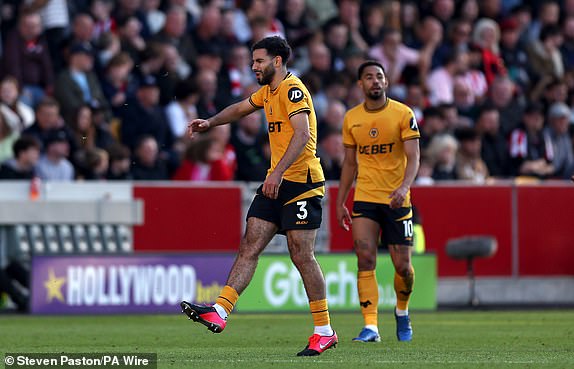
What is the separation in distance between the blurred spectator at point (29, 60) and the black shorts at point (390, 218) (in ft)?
25.8

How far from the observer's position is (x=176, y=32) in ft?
70.0

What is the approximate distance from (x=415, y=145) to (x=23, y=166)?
727 cm

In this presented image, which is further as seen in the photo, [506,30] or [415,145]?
[506,30]

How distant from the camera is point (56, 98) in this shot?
19703mm

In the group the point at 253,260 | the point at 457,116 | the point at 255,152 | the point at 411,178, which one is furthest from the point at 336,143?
the point at 253,260

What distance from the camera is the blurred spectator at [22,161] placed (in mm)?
18391

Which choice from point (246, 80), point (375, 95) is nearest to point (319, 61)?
point (246, 80)

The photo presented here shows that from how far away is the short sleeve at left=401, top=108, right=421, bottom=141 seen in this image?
43.2ft

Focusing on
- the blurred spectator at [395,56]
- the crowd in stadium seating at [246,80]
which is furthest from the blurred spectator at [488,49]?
the blurred spectator at [395,56]

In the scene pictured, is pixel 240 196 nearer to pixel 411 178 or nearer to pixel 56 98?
pixel 56 98

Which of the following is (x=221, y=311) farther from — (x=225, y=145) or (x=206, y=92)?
(x=206, y=92)

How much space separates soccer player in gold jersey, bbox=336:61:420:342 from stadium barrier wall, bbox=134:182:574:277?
697 cm

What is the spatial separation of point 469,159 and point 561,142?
1.96 metres

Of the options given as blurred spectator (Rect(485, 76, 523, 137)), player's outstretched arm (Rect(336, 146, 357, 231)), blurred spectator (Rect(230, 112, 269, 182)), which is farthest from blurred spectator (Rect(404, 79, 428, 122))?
player's outstretched arm (Rect(336, 146, 357, 231))
